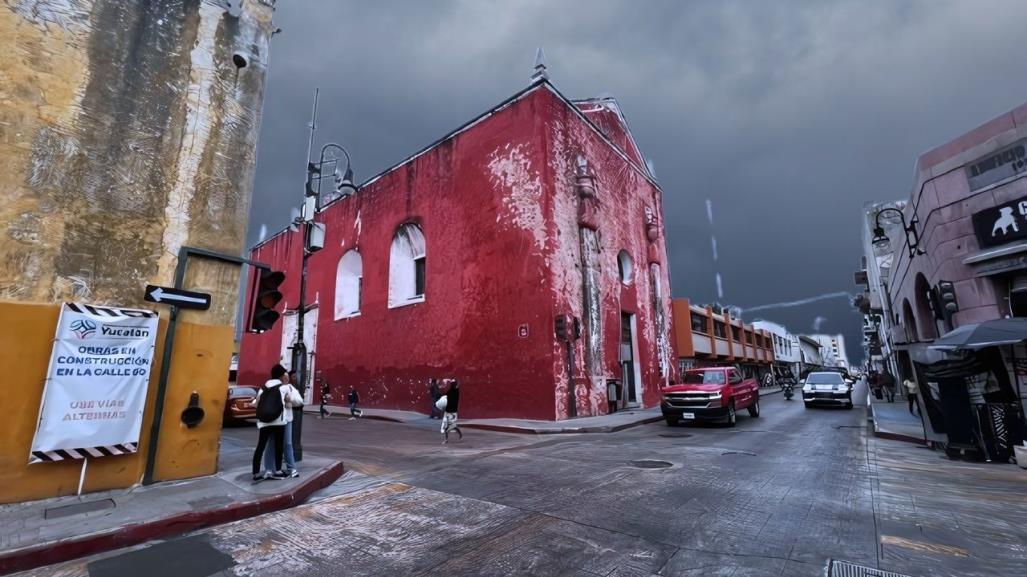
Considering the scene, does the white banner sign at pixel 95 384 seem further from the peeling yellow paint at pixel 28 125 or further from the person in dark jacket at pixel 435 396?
the person in dark jacket at pixel 435 396

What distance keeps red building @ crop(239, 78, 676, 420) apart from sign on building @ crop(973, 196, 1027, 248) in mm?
10696

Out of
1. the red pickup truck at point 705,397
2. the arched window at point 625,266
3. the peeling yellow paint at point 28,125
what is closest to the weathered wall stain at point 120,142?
the peeling yellow paint at point 28,125

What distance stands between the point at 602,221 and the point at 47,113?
696 inches

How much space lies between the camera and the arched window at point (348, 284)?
82.9ft

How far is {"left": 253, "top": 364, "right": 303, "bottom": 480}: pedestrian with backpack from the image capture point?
21.1ft

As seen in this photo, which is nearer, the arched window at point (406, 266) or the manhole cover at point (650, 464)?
the manhole cover at point (650, 464)

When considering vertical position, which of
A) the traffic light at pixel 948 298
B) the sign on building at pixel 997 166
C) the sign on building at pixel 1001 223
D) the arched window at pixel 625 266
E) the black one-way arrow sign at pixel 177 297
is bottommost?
the black one-way arrow sign at pixel 177 297

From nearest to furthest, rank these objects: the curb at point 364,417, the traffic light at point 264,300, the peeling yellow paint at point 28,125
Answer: the peeling yellow paint at point 28,125 → the traffic light at point 264,300 → the curb at point 364,417

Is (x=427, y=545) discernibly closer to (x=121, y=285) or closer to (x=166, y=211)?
(x=121, y=285)

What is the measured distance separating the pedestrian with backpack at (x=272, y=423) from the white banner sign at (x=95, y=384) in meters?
1.50

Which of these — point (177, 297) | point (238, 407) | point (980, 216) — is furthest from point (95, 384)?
point (980, 216)

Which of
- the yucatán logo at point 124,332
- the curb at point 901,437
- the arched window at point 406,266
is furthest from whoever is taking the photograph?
the arched window at point 406,266

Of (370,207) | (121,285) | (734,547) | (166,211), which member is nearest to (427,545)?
(734,547)

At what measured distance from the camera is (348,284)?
2575 centimetres
